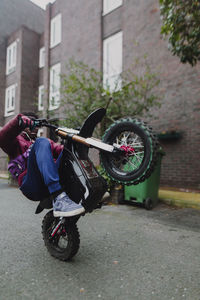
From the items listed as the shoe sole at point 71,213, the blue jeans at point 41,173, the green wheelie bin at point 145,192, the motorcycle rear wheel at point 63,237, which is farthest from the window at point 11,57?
the shoe sole at point 71,213

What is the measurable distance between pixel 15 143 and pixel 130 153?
51.3 inches

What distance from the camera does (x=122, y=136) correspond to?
275 cm

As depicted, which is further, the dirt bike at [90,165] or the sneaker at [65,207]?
the dirt bike at [90,165]

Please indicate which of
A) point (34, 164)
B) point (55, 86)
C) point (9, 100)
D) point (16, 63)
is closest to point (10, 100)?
point (9, 100)

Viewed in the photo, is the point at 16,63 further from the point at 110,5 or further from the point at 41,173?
the point at 41,173

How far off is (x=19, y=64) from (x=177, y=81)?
1292 cm

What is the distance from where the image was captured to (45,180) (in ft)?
7.74

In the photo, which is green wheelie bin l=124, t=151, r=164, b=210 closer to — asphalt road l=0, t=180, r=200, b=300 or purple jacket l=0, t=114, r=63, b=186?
asphalt road l=0, t=180, r=200, b=300

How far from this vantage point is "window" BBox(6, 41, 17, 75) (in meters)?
18.5

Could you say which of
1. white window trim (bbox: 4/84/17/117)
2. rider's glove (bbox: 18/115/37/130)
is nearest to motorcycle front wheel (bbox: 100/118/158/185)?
rider's glove (bbox: 18/115/37/130)

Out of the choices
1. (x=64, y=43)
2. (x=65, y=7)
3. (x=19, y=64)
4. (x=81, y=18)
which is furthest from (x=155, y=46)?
(x=19, y=64)

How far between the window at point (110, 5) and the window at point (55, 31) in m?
4.30

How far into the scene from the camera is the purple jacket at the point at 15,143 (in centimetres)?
257

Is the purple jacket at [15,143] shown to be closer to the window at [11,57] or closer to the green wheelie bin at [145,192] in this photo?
the green wheelie bin at [145,192]
